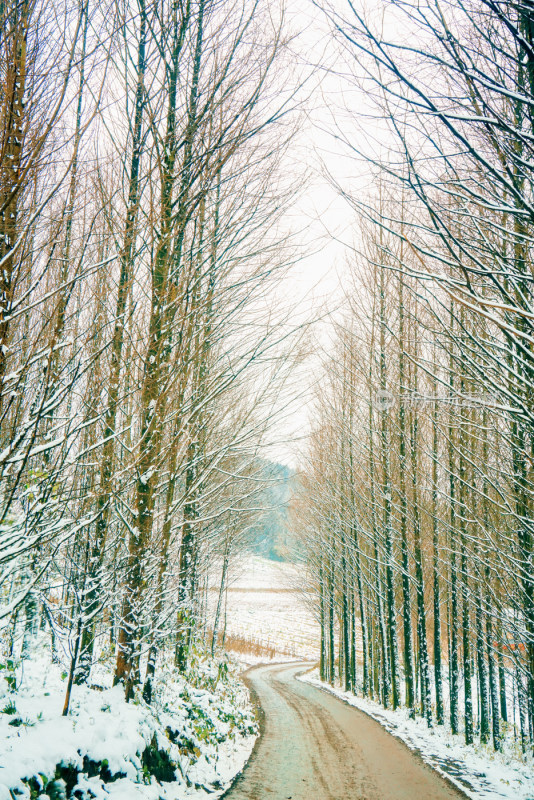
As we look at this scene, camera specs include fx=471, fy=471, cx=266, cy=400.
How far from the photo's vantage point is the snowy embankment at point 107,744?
3.41 m

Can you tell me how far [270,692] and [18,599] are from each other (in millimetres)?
13732

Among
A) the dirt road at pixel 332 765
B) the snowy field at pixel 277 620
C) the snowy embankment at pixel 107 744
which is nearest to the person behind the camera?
the snowy embankment at pixel 107 744

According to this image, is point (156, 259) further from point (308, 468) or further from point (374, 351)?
point (308, 468)

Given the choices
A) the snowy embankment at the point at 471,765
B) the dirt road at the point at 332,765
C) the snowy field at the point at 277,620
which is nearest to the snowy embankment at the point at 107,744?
the dirt road at the point at 332,765

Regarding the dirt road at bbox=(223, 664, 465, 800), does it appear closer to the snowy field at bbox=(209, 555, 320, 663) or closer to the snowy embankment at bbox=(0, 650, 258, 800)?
the snowy embankment at bbox=(0, 650, 258, 800)

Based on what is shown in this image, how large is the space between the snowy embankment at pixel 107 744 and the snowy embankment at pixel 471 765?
292 cm

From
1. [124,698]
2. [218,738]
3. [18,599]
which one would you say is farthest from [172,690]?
[18,599]

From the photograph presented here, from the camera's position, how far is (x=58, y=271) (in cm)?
539

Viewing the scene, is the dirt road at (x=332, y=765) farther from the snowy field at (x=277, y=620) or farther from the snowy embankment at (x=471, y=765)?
the snowy field at (x=277, y=620)

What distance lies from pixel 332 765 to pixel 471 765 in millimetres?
2270

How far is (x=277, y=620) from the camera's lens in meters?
42.9

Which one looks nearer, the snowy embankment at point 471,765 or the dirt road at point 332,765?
the dirt road at point 332,765

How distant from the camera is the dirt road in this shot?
5383mm

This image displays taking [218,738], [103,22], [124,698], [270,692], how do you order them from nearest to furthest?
[103,22], [124,698], [218,738], [270,692]
